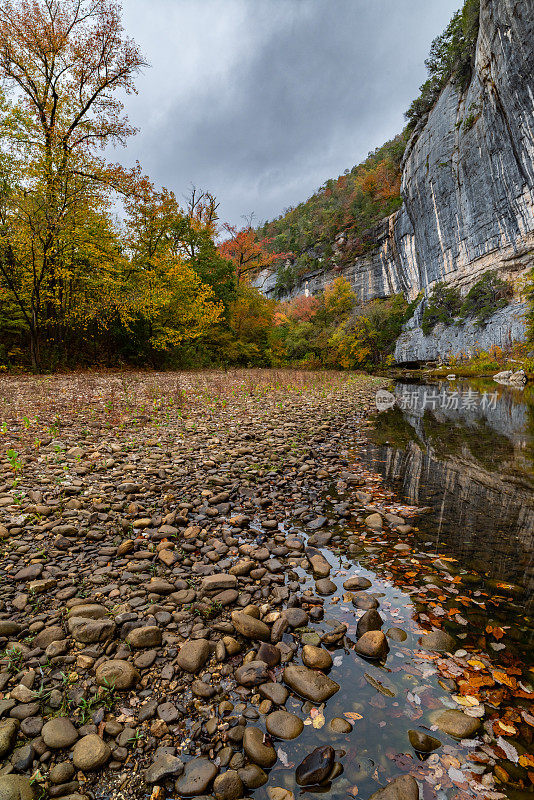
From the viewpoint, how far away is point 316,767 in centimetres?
163

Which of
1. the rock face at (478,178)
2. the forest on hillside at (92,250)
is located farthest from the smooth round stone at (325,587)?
the rock face at (478,178)

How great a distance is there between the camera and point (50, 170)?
55.8ft

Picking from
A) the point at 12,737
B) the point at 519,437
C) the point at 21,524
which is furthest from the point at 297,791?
the point at 519,437

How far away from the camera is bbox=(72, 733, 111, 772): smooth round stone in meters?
1.60

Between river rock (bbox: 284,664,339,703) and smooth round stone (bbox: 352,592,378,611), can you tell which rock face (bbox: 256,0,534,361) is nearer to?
smooth round stone (bbox: 352,592,378,611)

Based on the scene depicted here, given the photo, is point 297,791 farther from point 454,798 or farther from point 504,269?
point 504,269

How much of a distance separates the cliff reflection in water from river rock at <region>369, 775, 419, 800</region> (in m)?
2.20

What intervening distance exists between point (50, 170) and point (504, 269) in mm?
37562

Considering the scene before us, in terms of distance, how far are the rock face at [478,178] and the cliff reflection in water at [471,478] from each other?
26.0 m

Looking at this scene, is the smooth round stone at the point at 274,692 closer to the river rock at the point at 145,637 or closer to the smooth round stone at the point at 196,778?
the smooth round stone at the point at 196,778

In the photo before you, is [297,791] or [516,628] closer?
[297,791]

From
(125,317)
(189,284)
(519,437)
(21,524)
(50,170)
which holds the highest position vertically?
(50,170)

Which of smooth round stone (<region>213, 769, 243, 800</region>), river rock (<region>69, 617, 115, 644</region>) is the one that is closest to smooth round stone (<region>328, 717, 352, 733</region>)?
smooth round stone (<region>213, 769, 243, 800</region>)

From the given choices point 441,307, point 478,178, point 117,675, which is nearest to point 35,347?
point 117,675
